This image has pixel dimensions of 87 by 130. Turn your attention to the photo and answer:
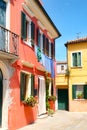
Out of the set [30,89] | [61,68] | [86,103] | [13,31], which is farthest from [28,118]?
Answer: [61,68]

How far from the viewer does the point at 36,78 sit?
61.5ft

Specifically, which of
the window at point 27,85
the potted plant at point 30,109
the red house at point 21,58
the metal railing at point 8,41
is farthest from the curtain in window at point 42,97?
the metal railing at point 8,41

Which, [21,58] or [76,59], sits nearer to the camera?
[21,58]

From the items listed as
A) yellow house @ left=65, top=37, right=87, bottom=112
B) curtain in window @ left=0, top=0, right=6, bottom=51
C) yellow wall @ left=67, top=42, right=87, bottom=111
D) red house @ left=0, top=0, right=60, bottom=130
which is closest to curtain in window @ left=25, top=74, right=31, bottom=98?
red house @ left=0, top=0, right=60, bottom=130

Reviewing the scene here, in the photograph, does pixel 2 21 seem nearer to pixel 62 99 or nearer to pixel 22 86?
pixel 22 86

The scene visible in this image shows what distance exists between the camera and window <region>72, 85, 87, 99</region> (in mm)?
28625

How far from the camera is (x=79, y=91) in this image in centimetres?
2916

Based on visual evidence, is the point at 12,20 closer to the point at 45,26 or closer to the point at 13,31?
the point at 13,31

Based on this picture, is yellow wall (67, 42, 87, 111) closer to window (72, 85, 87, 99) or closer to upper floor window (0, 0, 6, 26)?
window (72, 85, 87, 99)

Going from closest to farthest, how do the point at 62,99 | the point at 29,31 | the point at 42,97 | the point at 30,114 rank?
the point at 30,114 → the point at 29,31 → the point at 42,97 → the point at 62,99

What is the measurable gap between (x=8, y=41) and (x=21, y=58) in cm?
243

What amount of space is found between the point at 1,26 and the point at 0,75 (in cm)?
232

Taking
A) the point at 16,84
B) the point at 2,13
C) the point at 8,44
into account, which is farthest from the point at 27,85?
the point at 2,13

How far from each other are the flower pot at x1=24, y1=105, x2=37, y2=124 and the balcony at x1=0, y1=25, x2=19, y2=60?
12.0 ft
